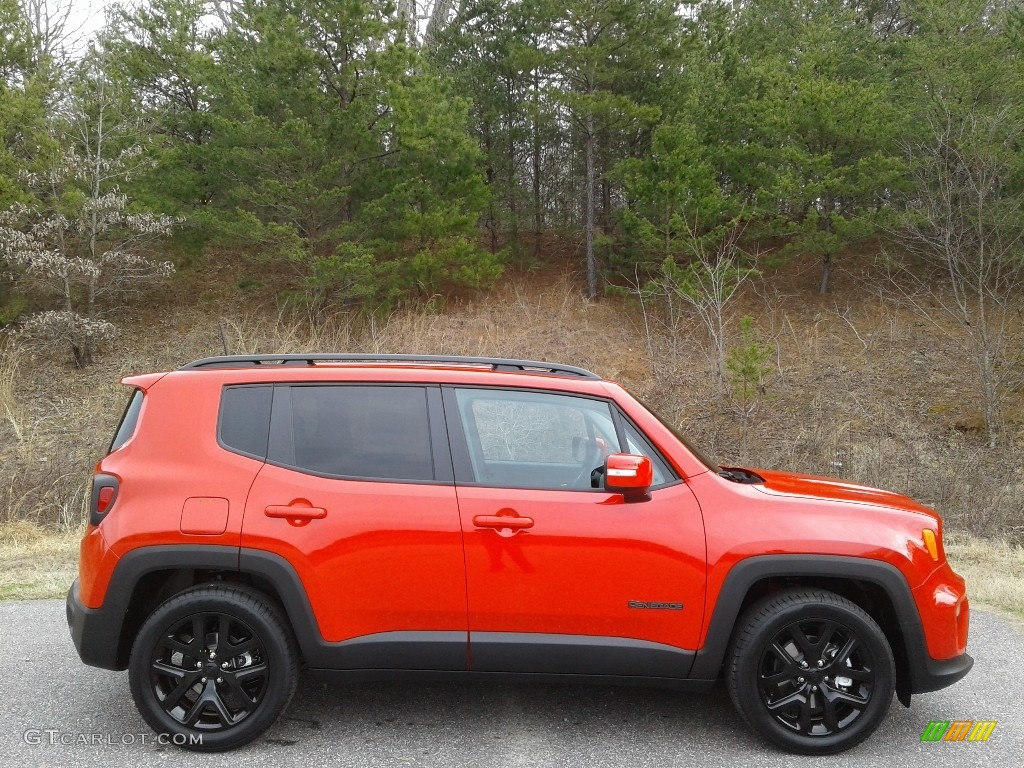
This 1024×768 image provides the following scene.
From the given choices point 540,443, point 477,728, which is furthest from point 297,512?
point 477,728

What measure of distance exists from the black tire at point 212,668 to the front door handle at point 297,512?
40cm

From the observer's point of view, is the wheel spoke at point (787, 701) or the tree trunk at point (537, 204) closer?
the wheel spoke at point (787, 701)

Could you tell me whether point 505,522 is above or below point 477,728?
above

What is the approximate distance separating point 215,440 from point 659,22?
19884 millimetres

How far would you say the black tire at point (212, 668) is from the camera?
3.66 metres

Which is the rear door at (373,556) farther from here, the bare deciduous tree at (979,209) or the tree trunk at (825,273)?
the tree trunk at (825,273)

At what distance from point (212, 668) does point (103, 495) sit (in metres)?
0.92

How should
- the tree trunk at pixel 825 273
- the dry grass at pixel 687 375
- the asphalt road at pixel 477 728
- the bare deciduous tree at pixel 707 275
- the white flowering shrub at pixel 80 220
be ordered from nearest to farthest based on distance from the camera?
the asphalt road at pixel 477 728 < the dry grass at pixel 687 375 < the bare deciduous tree at pixel 707 275 < the white flowering shrub at pixel 80 220 < the tree trunk at pixel 825 273

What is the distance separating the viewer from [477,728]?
3.92m

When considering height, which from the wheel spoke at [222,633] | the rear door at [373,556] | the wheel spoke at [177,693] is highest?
the rear door at [373,556]

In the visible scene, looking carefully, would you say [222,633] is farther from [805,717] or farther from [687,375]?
[687,375]

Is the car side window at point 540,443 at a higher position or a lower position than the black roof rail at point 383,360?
lower

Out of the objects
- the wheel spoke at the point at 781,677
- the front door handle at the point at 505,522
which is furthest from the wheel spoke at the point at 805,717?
the front door handle at the point at 505,522

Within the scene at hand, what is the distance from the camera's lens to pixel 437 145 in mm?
19750
